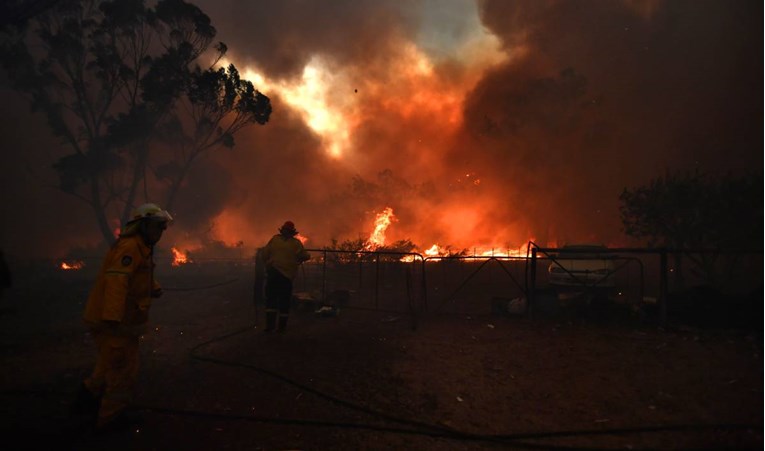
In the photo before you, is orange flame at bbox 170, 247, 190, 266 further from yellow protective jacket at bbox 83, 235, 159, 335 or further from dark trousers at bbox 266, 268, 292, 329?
yellow protective jacket at bbox 83, 235, 159, 335

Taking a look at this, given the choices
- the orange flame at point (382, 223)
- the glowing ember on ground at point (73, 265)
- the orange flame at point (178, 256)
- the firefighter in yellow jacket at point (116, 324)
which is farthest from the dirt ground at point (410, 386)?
the orange flame at point (382, 223)

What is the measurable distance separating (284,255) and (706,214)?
13343mm

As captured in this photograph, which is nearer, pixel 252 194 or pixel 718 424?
pixel 718 424

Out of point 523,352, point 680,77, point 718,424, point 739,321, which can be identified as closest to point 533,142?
point 680,77

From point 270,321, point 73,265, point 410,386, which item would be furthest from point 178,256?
point 410,386

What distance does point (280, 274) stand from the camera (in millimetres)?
8234

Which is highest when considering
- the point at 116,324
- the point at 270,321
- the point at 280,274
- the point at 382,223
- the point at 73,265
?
the point at 382,223

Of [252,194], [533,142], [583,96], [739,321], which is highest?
[583,96]

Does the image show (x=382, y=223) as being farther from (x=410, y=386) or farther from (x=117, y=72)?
(x=410, y=386)

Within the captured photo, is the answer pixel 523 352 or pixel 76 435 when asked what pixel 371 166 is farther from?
pixel 76 435

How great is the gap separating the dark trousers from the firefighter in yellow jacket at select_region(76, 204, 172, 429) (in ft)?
13.0

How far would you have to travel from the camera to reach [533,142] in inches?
1153

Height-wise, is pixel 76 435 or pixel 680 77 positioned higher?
pixel 680 77

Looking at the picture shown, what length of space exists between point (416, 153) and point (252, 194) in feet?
51.4
